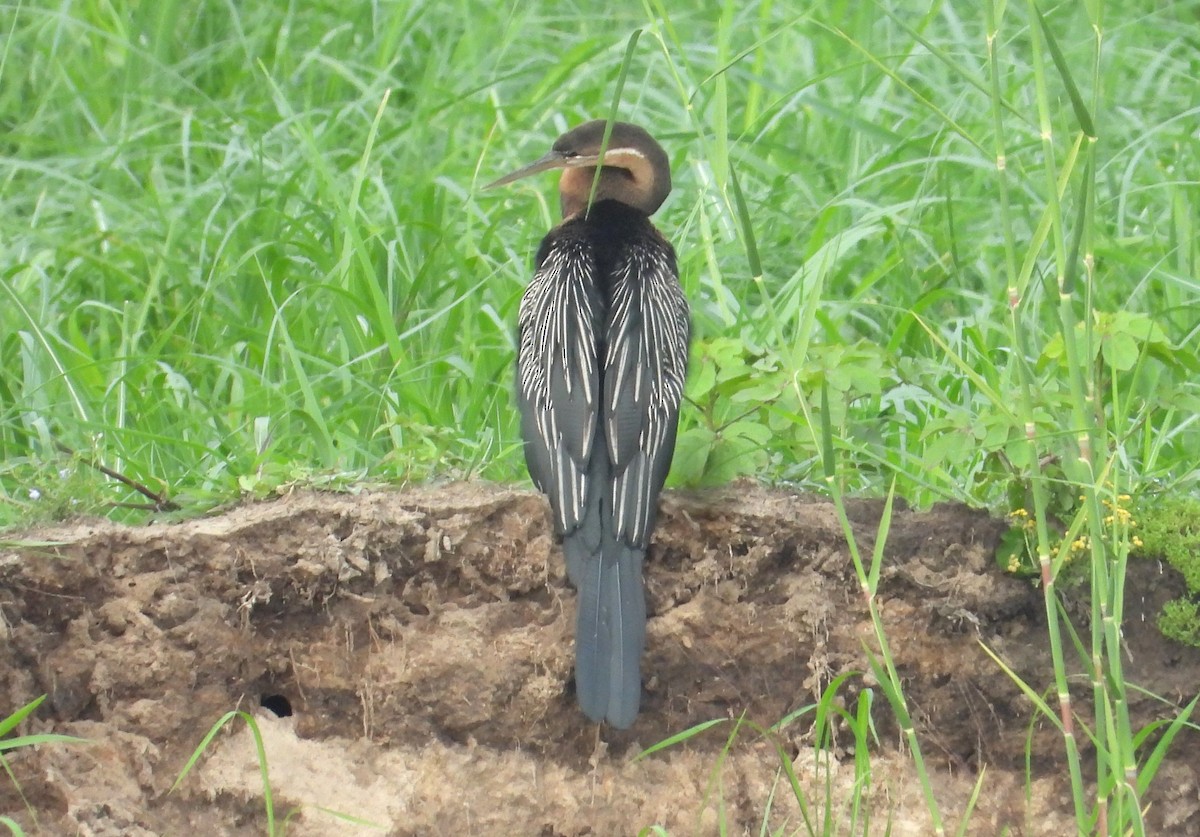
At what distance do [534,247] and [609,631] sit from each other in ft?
7.50

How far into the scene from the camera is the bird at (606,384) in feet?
10.0

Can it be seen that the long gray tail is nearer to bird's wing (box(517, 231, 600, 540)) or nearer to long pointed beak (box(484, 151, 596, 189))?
bird's wing (box(517, 231, 600, 540))

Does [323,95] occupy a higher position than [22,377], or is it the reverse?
Result: [323,95]

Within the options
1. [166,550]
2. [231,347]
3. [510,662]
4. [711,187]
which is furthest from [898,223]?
[166,550]

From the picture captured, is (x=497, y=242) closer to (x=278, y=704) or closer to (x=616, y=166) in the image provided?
(x=616, y=166)

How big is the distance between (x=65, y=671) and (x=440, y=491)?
0.79 meters

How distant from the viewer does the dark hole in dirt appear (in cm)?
320

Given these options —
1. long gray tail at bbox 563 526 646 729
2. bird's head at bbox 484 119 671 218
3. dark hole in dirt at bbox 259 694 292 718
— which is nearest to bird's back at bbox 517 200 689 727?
long gray tail at bbox 563 526 646 729

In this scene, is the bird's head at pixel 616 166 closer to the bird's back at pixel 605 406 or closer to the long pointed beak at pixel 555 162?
the long pointed beak at pixel 555 162

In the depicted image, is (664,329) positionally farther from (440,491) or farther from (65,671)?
(65,671)

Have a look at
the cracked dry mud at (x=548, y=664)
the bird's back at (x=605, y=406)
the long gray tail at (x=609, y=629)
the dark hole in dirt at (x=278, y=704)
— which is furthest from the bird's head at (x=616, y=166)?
the dark hole in dirt at (x=278, y=704)

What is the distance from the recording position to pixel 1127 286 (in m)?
4.86

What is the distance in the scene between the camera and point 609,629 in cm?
304

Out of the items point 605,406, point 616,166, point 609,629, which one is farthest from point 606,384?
point 616,166
